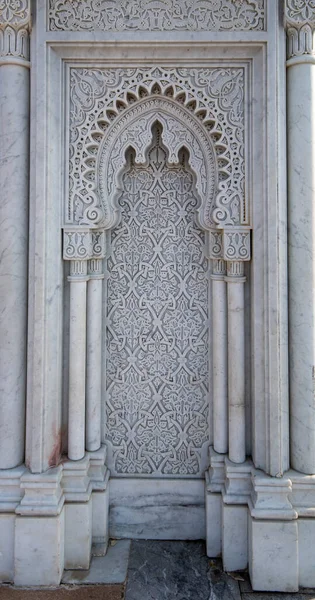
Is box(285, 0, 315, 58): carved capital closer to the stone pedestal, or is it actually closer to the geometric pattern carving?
the geometric pattern carving

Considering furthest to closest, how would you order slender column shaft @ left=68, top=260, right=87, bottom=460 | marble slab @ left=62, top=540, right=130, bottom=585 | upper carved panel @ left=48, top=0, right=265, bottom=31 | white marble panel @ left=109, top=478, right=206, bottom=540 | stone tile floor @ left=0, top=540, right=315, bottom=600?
white marble panel @ left=109, top=478, right=206, bottom=540 → slender column shaft @ left=68, top=260, right=87, bottom=460 → upper carved panel @ left=48, top=0, right=265, bottom=31 → marble slab @ left=62, top=540, right=130, bottom=585 → stone tile floor @ left=0, top=540, right=315, bottom=600

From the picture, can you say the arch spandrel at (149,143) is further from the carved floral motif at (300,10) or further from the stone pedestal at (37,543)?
the stone pedestal at (37,543)

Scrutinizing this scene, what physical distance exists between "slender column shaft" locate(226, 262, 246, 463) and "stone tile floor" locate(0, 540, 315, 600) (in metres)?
0.63

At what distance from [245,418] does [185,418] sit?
0.38 metres

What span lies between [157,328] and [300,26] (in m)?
1.90

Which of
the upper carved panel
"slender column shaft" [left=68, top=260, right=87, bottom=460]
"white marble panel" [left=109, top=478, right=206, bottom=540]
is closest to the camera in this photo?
the upper carved panel

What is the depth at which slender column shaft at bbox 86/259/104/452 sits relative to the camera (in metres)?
2.91

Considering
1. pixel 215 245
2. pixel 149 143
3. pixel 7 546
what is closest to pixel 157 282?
pixel 215 245

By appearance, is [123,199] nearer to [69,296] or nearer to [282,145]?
[69,296]

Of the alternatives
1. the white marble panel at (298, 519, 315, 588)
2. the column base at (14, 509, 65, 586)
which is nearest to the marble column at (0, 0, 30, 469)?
the column base at (14, 509, 65, 586)

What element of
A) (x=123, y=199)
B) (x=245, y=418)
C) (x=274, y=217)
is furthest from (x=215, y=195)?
(x=245, y=418)

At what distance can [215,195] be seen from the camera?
281cm

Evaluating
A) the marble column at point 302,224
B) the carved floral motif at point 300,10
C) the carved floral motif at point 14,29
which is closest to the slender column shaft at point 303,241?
the marble column at point 302,224

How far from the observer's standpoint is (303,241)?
105 inches
